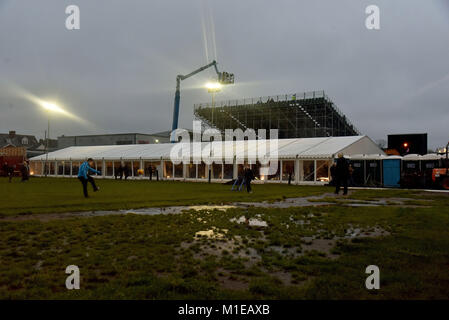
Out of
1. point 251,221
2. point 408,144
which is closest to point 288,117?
point 408,144

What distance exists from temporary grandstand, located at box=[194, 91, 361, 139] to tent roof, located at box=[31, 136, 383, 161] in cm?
1868

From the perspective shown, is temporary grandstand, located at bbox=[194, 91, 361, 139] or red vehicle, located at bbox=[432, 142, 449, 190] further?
temporary grandstand, located at bbox=[194, 91, 361, 139]

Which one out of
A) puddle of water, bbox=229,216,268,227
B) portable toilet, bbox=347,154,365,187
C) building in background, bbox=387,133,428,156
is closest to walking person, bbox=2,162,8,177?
portable toilet, bbox=347,154,365,187

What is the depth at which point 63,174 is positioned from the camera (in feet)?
152

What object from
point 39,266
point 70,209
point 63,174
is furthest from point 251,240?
point 63,174

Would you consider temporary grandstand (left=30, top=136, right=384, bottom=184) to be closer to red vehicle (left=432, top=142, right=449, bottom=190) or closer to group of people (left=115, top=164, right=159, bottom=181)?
group of people (left=115, top=164, right=159, bottom=181)

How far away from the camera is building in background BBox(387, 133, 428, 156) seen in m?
35.8

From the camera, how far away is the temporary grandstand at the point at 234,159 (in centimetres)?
3028

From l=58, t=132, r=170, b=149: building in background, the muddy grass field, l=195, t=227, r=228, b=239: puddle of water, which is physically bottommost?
l=195, t=227, r=228, b=239: puddle of water

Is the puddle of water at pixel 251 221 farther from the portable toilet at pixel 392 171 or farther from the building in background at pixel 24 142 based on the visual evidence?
the building in background at pixel 24 142

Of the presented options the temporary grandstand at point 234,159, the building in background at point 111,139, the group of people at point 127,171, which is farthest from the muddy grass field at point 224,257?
the building in background at point 111,139

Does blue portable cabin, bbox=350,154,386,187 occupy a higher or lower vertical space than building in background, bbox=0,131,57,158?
lower

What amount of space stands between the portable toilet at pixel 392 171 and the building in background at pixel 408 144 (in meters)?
9.29
